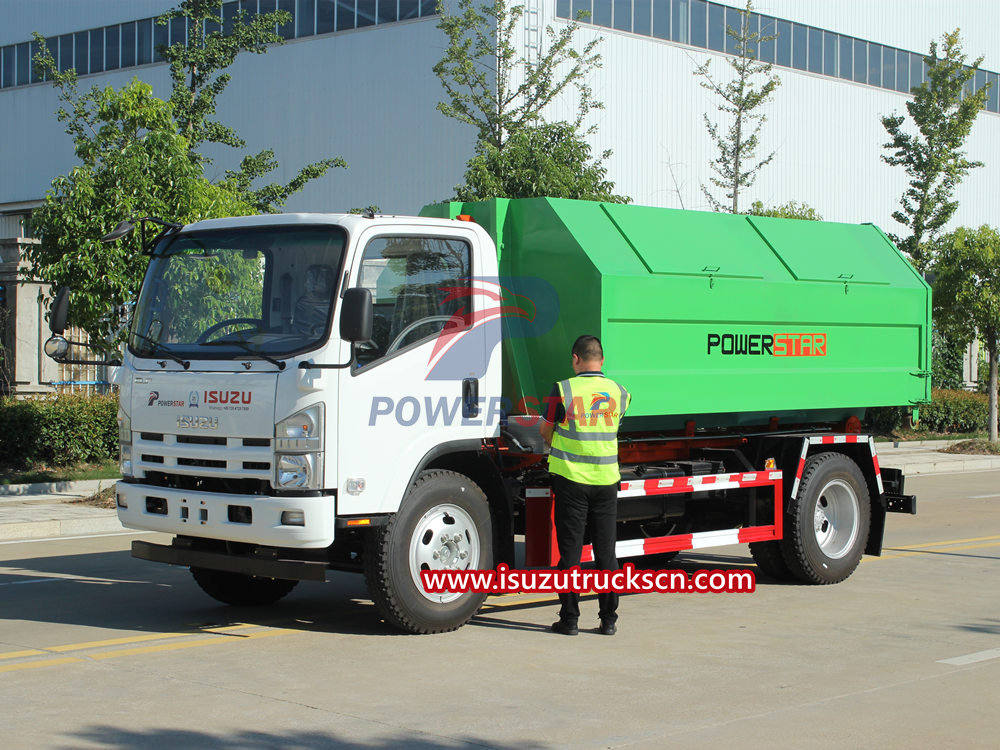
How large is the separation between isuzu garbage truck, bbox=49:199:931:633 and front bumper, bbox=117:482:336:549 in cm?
1

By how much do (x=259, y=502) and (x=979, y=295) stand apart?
2126 centimetres

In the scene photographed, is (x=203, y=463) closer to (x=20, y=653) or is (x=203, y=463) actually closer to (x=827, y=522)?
(x=20, y=653)

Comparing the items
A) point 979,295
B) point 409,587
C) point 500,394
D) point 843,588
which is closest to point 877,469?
point 843,588

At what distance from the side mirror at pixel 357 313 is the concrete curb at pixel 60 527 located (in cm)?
701

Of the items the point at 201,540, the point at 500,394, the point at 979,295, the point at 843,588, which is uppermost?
the point at 979,295

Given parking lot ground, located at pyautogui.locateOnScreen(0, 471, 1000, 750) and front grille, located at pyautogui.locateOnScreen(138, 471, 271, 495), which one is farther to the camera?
front grille, located at pyautogui.locateOnScreen(138, 471, 271, 495)

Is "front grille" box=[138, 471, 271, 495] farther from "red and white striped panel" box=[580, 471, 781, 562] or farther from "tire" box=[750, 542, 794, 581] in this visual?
"tire" box=[750, 542, 794, 581]

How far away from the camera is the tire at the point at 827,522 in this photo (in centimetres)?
980

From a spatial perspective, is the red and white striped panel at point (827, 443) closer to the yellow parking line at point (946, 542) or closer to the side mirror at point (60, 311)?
the yellow parking line at point (946, 542)

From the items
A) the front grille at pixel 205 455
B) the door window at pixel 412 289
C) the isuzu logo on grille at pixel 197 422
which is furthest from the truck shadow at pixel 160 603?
the door window at pixel 412 289

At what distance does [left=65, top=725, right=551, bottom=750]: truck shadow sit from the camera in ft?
17.7

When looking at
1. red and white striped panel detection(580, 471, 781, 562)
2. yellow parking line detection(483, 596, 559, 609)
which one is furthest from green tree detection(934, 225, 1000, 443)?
yellow parking line detection(483, 596, 559, 609)

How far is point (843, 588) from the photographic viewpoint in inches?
386

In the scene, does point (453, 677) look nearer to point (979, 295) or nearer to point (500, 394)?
point (500, 394)
